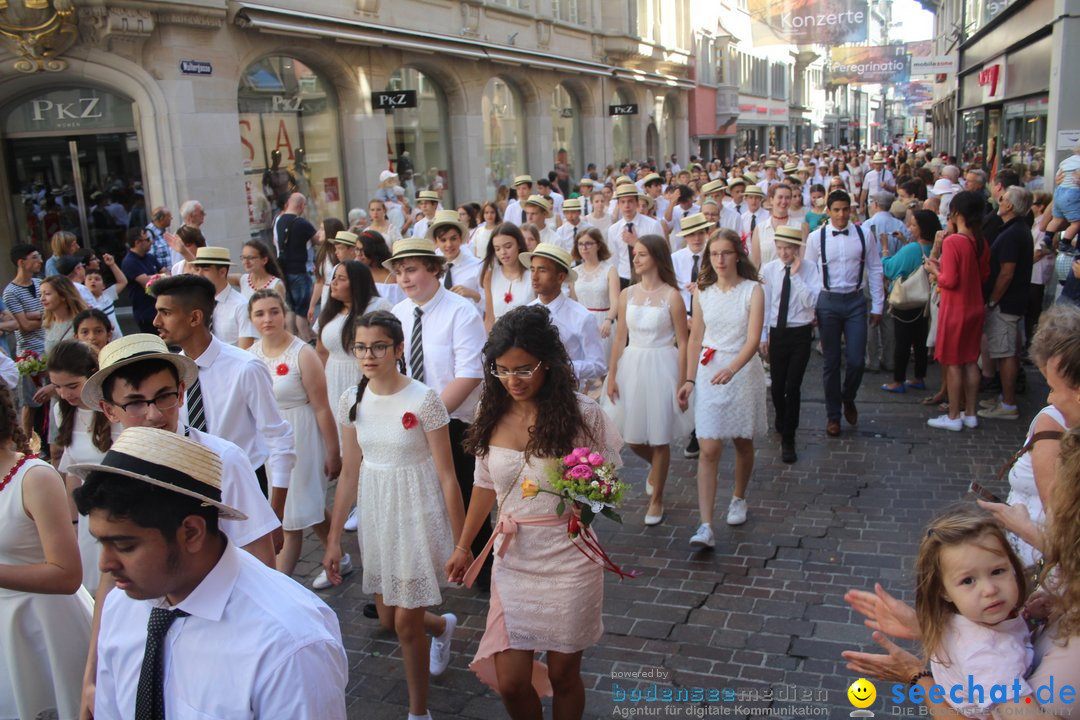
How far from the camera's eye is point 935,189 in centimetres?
1337

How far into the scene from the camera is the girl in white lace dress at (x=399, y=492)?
4.19 metres

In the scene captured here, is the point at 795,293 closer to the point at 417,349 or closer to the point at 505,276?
the point at 505,276

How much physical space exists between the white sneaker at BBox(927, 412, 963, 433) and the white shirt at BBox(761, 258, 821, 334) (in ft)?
5.74

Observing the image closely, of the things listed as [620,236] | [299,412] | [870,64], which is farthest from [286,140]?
[870,64]

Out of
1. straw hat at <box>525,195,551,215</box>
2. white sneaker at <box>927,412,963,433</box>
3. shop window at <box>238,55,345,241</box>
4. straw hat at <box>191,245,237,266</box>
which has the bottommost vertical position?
white sneaker at <box>927,412,963,433</box>

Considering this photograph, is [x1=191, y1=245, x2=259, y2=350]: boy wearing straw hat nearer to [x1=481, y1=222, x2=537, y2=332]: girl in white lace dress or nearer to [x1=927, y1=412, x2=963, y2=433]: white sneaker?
[x1=481, y1=222, x2=537, y2=332]: girl in white lace dress

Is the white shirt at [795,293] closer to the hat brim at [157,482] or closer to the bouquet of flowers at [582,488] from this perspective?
the bouquet of flowers at [582,488]

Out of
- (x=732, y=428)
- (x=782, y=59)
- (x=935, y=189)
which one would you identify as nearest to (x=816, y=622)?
(x=732, y=428)

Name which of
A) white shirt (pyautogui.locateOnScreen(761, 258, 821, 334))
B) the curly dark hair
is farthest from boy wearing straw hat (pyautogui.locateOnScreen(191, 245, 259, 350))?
white shirt (pyautogui.locateOnScreen(761, 258, 821, 334))

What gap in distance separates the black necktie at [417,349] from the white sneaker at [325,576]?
1317 millimetres

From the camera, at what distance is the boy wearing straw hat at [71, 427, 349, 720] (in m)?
2.02

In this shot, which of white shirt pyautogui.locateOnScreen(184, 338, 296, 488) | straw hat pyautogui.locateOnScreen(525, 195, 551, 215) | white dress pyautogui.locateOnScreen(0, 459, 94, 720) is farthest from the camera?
straw hat pyautogui.locateOnScreen(525, 195, 551, 215)

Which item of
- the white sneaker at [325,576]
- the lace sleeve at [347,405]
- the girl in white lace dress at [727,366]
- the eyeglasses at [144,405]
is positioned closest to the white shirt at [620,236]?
the girl in white lace dress at [727,366]

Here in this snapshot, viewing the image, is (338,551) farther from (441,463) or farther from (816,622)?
(816,622)
